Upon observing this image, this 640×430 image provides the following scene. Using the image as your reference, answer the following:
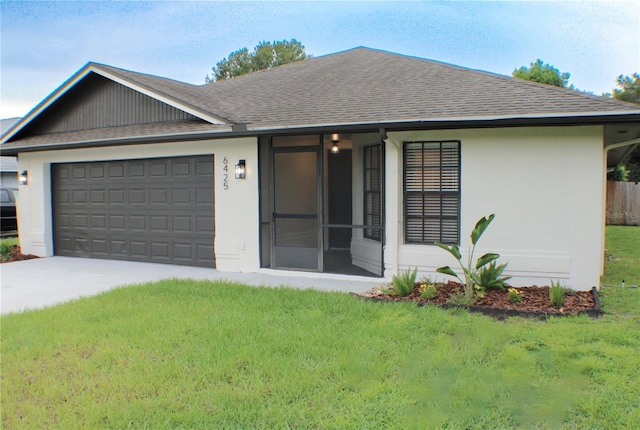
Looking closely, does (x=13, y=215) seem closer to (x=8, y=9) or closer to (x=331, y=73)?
(x=8, y=9)

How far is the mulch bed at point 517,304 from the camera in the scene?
6188 millimetres

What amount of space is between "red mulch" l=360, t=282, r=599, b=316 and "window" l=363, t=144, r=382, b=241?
1.92 m

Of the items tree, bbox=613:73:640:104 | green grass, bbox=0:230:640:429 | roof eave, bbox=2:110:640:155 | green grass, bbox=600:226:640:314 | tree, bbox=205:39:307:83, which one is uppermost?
tree, bbox=205:39:307:83

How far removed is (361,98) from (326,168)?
197 cm

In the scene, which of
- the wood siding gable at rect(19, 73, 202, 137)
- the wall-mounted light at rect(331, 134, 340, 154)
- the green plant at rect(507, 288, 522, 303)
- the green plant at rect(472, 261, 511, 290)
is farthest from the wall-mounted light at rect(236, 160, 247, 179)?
the green plant at rect(507, 288, 522, 303)

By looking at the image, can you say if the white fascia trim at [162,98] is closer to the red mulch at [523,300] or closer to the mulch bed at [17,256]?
the red mulch at [523,300]

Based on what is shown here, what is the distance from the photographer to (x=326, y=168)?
35.3ft

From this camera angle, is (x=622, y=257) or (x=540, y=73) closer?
(x=622, y=257)

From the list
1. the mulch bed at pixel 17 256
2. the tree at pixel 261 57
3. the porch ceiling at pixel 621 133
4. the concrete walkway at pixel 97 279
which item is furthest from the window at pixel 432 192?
the tree at pixel 261 57

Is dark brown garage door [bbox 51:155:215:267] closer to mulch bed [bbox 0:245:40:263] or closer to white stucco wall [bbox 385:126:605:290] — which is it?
mulch bed [bbox 0:245:40:263]

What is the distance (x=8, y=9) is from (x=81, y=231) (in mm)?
5128

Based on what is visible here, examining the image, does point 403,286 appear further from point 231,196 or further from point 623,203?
point 623,203

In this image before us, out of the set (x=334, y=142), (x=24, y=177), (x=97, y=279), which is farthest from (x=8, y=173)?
(x=334, y=142)

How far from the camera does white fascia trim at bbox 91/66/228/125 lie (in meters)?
9.36
